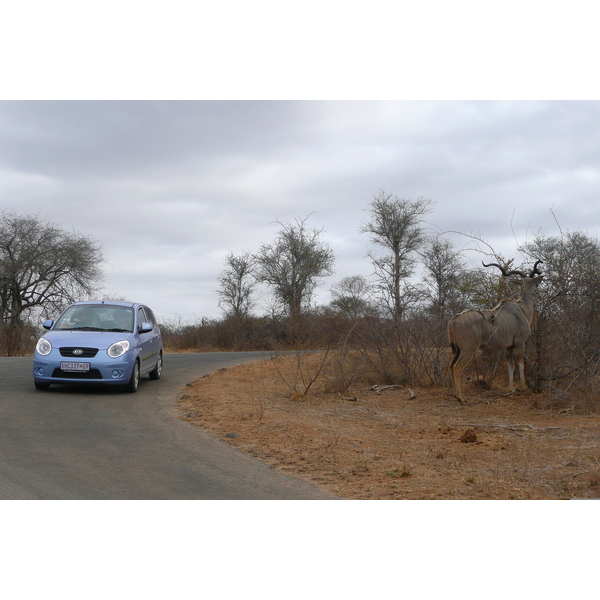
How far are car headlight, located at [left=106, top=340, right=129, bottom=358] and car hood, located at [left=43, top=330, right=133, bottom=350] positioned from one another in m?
0.08

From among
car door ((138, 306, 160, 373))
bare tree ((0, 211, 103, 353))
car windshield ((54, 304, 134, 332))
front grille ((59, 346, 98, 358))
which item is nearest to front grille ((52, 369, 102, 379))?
front grille ((59, 346, 98, 358))

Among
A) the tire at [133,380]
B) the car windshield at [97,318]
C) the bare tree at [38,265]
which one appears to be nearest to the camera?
the tire at [133,380]

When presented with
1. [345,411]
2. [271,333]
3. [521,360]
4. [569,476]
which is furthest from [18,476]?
[271,333]

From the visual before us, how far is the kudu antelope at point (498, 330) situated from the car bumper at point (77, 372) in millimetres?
6431

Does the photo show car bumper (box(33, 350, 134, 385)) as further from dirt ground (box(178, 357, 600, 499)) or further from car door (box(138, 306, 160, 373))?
dirt ground (box(178, 357, 600, 499))

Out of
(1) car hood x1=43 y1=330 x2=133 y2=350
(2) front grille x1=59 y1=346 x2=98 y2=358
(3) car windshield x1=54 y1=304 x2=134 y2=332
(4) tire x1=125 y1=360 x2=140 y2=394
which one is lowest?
(4) tire x1=125 y1=360 x2=140 y2=394

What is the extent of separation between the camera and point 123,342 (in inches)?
478

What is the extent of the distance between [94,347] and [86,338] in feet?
1.35

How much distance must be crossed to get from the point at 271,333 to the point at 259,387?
24107 millimetres

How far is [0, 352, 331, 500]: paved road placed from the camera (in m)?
5.98

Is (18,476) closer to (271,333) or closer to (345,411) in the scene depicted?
(345,411)

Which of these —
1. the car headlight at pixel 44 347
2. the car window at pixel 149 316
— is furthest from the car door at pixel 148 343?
the car headlight at pixel 44 347

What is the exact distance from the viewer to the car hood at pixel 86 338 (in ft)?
38.8

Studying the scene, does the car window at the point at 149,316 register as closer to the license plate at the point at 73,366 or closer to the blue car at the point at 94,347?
the blue car at the point at 94,347
